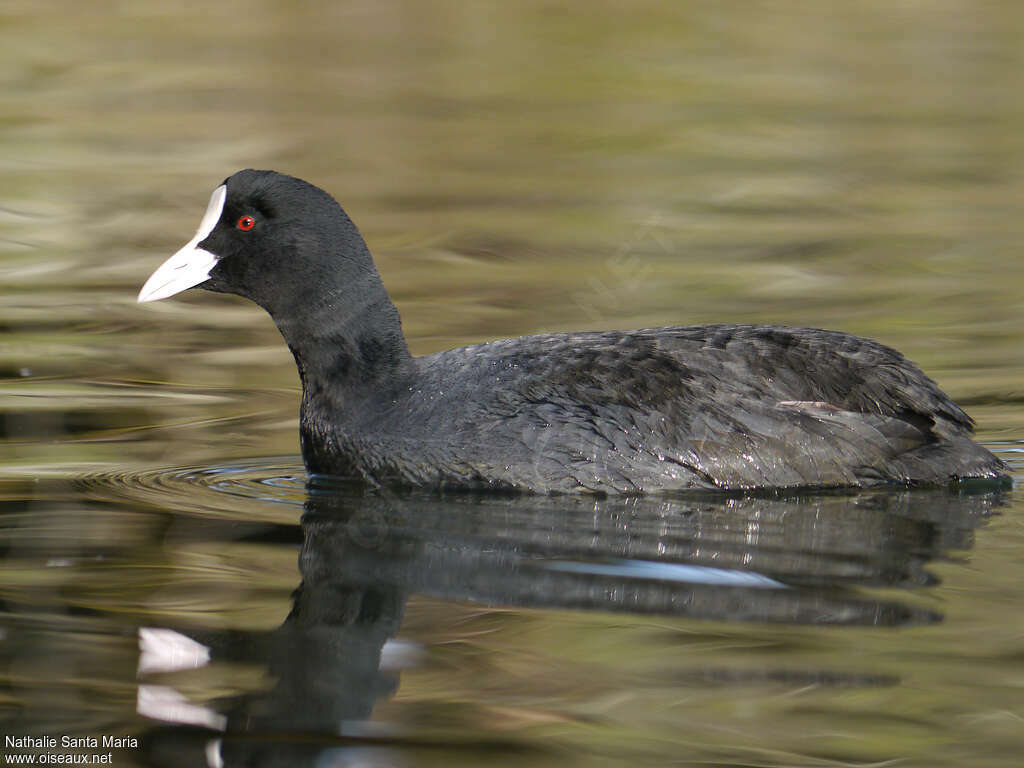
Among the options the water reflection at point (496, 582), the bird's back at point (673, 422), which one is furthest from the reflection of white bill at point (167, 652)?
the bird's back at point (673, 422)

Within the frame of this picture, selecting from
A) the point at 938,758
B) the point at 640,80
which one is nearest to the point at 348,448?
the point at 938,758

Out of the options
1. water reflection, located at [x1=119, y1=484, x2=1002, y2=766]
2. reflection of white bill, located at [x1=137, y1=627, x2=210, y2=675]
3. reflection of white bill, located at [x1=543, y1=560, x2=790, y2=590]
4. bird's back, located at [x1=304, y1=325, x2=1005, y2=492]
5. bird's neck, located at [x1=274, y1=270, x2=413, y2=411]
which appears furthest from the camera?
bird's neck, located at [x1=274, y1=270, x2=413, y2=411]

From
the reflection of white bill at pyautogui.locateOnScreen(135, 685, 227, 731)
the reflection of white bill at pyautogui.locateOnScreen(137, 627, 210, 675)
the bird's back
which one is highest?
the bird's back

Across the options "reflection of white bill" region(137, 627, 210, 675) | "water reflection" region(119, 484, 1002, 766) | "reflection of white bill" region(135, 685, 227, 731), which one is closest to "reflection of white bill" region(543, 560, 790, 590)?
"water reflection" region(119, 484, 1002, 766)

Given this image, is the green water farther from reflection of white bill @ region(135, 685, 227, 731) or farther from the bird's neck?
the bird's neck

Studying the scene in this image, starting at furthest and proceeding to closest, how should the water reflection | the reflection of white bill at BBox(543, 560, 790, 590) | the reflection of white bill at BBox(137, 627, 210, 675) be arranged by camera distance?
1. the reflection of white bill at BBox(543, 560, 790, 590)
2. the reflection of white bill at BBox(137, 627, 210, 675)
3. the water reflection

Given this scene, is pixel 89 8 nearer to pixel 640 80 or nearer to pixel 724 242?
pixel 640 80

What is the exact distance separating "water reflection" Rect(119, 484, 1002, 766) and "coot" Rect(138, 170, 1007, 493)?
0.11m

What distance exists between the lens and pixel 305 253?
6.30 metres

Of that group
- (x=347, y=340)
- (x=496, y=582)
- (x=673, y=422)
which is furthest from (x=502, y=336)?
(x=496, y=582)

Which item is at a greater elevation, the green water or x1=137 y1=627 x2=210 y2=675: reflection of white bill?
the green water

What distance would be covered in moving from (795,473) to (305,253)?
1929mm

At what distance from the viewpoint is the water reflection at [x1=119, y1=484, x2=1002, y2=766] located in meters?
3.81

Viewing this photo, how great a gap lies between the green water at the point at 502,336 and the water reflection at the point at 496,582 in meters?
0.02
